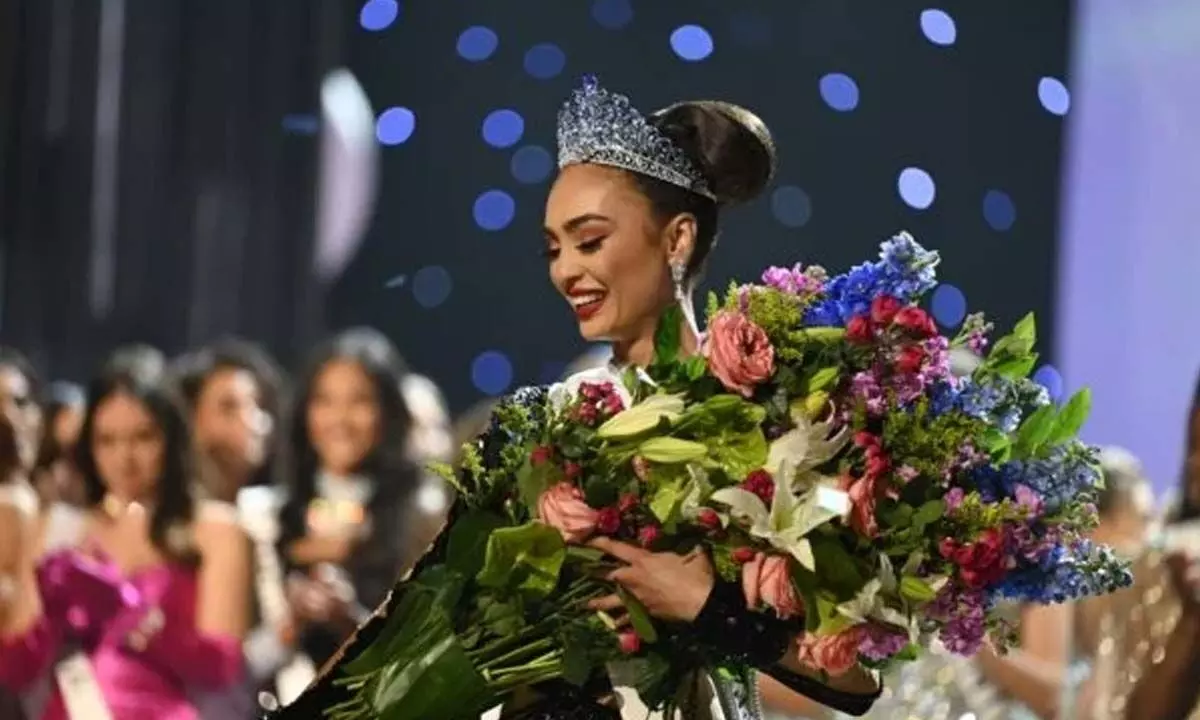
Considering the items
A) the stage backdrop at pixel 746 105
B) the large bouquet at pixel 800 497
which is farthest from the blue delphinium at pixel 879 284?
the stage backdrop at pixel 746 105

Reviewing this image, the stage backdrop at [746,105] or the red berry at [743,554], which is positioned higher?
the stage backdrop at [746,105]

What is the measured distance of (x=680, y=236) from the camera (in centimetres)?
188

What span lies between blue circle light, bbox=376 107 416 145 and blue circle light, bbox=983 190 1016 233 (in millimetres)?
1017

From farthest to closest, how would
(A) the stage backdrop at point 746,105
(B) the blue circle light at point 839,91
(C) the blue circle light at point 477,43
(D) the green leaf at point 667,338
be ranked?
(C) the blue circle light at point 477,43, (B) the blue circle light at point 839,91, (A) the stage backdrop at point 746,105, (D) the green leaf at point 667,338

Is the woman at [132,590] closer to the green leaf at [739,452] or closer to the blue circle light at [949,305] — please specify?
the blue circle light at [949,305]

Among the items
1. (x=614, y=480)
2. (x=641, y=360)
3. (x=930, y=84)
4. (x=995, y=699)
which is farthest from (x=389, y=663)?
(x=930, y=84)

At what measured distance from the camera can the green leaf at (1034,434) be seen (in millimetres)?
1599

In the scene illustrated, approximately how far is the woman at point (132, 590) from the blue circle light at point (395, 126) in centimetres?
66

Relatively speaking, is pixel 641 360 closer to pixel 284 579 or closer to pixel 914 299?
pixel 914 299

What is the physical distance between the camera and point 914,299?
5.23 ft

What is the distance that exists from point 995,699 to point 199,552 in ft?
4.96

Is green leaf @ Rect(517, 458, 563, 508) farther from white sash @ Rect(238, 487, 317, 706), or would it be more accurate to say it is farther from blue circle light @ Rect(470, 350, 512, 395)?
white sash @ Rect(238, 487, 317, 706)

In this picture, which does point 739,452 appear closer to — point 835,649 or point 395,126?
point 835,649

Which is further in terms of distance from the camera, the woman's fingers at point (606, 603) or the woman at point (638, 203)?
the woman at point (638, 203)
